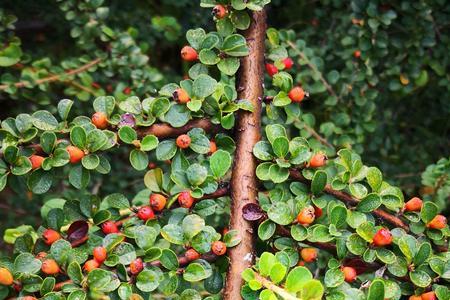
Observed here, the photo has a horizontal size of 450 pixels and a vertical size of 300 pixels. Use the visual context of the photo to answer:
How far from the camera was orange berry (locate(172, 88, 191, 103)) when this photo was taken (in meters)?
1.12

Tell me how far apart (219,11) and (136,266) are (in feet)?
1.77

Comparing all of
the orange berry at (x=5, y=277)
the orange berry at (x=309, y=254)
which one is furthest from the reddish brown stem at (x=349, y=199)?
the orange berry at (x=5, y=277)

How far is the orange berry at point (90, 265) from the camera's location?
3.29 ft

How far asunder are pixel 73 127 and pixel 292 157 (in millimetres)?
415

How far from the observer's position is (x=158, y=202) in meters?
1.09

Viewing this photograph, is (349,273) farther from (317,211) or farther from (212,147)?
(212,147)

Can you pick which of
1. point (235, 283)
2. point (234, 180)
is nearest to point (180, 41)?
point (234, 180)

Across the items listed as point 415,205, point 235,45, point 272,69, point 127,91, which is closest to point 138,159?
point 235,45

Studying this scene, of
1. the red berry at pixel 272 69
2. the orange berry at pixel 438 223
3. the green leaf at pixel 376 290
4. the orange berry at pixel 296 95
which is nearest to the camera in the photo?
the green leaf at pixel 376 290

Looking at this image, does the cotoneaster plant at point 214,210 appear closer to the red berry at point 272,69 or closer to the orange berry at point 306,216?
the orange berry at point 306,216

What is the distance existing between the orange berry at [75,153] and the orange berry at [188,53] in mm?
301

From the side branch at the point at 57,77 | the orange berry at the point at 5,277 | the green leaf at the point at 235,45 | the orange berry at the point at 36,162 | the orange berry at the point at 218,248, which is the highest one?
the green leaf at the point at 235,45

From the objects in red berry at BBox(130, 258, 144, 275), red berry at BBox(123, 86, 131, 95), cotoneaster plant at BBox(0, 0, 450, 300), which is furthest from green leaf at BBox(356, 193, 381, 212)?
red berry at BBox(123, 86, 131, 95)

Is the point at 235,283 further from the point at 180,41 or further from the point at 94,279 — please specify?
the point at 180,41
